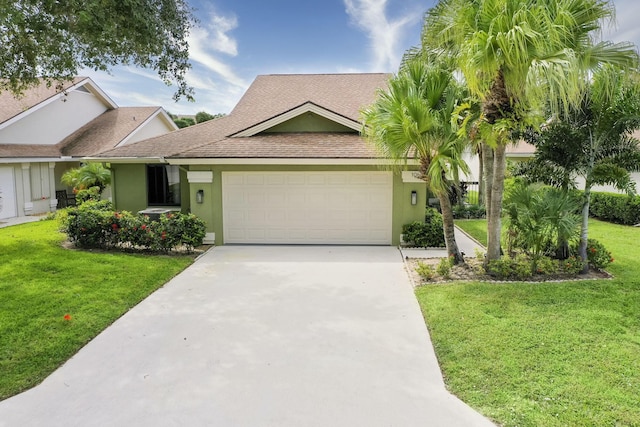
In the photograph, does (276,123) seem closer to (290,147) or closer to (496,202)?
(290,147)

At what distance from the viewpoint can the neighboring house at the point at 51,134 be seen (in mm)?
17781

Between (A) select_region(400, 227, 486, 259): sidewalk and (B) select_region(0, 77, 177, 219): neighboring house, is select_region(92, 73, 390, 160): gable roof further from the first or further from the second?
(B) select_region(0, 77, 177, 219): neighboring house

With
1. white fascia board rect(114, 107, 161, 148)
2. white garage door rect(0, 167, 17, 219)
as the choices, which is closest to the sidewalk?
white fascia board rect(114, 107, 161, 148)

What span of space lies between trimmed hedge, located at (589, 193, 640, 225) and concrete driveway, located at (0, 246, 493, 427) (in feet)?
38.2

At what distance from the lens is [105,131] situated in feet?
71.1

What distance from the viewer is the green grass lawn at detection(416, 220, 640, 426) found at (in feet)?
13.8

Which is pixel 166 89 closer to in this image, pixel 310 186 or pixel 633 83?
pixel 310 186

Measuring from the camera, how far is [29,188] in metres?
18.5

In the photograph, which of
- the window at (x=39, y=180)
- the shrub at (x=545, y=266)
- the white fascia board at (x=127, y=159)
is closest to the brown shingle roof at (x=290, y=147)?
the white fascia board at (x=127, y=159)

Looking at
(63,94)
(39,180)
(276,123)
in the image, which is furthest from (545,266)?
(39,180)

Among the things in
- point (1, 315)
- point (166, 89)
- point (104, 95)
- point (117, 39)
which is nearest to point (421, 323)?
point (1, 315)

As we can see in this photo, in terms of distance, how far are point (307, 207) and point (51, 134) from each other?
15927mm

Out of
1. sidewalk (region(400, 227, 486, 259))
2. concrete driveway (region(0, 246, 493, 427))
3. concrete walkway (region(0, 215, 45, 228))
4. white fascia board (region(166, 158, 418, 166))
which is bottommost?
concrete driveway (region(0, 246, 493, 427))

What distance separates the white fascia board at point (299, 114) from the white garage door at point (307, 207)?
174 cm
